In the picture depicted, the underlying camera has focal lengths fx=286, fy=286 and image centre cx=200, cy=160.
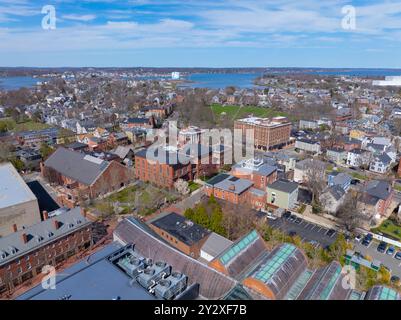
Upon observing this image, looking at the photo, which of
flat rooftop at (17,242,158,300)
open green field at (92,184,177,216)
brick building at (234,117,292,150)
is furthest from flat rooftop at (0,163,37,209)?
brick building at (234,117,292,150)

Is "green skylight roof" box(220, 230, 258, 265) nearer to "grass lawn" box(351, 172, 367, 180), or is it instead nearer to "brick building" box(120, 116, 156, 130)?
"grass lawn" box(351, 172, 367, 180)

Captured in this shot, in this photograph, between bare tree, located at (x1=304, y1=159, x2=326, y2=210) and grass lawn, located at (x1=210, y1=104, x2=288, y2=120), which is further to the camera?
grass lawn, located at (x1=210, y1=104, x2=288, y2=120)

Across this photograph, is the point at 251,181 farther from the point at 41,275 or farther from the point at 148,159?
the point at 41,275

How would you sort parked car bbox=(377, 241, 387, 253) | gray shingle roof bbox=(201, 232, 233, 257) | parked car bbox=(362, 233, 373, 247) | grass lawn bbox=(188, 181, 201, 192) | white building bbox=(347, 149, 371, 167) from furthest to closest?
white building bbox=(347, 149, 371, 167), grass lawn bbox=(188, 181, 201, 192), parked car bbox=(362, 233, 373, 247), parked car bbox=(377, 241, 387, 253), gray shingle roof bbox=(201, 232, 233, 257)

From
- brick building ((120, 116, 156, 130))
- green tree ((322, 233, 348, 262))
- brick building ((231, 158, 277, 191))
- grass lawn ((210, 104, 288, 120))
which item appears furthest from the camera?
grass lawn ((210, 104, 288, 120))

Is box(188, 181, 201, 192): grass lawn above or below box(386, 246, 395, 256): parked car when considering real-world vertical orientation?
above

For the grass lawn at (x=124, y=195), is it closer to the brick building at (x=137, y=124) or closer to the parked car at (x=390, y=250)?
the parked car at (x=390, y=250)
